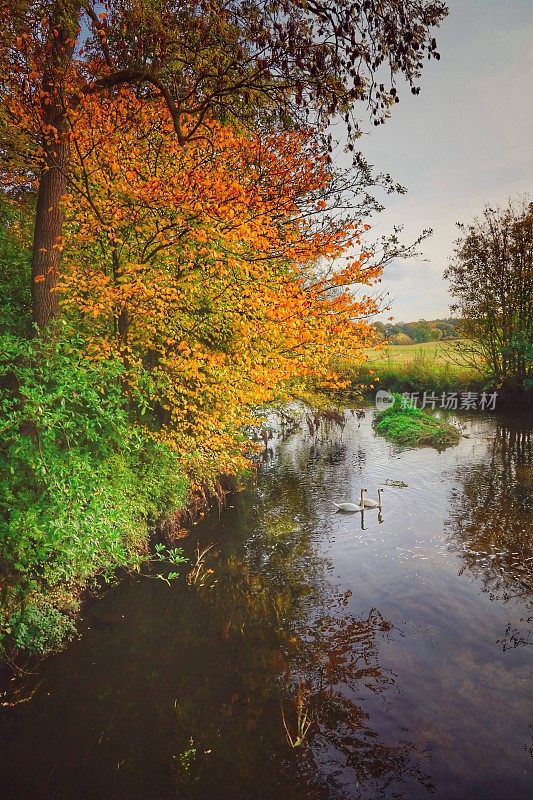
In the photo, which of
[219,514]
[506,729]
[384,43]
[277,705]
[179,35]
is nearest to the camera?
[384,43]

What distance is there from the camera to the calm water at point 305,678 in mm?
6516

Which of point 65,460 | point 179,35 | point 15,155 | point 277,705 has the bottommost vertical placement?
point 277,705

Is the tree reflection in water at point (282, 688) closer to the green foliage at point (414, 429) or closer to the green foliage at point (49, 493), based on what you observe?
the green foliage at point (49, 493)

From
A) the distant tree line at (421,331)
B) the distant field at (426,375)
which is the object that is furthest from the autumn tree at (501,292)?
the distant tree line at (421,331)

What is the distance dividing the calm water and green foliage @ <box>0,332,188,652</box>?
118 centimetres

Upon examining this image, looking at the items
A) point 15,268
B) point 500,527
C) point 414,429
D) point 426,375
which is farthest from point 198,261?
point 426,375

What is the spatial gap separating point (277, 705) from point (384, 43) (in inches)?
388

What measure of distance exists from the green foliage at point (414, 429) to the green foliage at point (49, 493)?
66.0 feet

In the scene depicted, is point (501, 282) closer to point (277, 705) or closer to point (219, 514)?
point (219, 514)

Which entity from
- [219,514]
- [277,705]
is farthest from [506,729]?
[219,514]

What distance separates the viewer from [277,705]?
7.76m

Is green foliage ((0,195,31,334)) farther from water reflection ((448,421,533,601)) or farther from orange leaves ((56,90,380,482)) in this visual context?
water reflection ((448,421,533,601))

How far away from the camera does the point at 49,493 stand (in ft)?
27.0

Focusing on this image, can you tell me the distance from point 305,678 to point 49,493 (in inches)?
224
